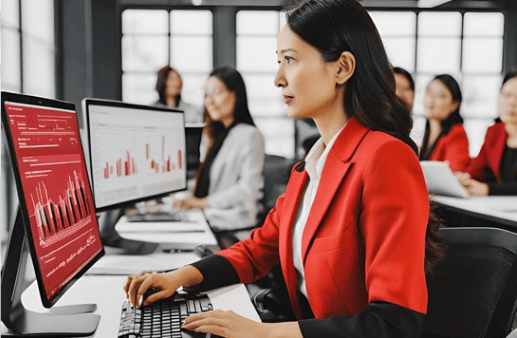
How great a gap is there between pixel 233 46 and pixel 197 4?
68cm

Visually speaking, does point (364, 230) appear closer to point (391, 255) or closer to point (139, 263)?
point (391, 255)

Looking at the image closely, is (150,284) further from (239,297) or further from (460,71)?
(460,71)

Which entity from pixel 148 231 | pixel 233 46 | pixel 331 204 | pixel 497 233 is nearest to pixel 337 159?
pixel 331 204

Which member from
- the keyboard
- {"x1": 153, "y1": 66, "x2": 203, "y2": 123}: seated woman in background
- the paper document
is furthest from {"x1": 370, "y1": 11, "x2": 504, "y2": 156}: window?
the paper document

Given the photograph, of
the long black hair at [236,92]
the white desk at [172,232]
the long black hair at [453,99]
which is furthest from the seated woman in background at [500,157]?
the white desk at [172,232]

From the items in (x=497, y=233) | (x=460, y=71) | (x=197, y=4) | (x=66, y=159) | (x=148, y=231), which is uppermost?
(x=197, y=4)

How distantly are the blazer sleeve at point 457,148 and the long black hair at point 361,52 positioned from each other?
2604 millimetres

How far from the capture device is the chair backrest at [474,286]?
1.02m

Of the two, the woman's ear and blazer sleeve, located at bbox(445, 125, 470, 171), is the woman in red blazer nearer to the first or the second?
the woman's ear

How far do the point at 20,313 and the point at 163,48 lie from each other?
19.2 ft

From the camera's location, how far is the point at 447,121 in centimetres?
354

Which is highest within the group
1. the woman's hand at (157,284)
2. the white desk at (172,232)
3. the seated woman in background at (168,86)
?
the seated woman in background at (168,86)

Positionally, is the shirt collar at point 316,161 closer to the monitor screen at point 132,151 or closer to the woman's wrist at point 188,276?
the woman's wrist at point 188,276

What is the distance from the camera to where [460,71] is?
693 centimetres
